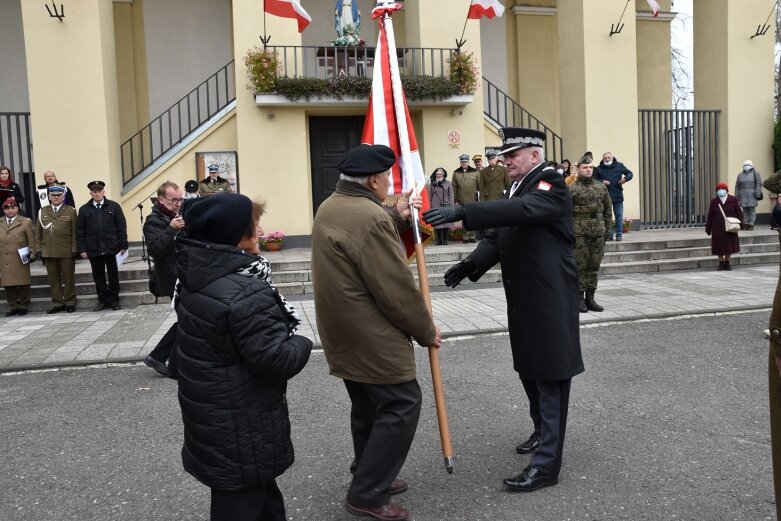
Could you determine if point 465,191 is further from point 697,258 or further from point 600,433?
point 600,433

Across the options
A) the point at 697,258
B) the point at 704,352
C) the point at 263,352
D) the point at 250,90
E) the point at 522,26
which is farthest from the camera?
the point at 522,26

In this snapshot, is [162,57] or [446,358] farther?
[162,57]

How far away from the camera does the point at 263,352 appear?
8.36 feet

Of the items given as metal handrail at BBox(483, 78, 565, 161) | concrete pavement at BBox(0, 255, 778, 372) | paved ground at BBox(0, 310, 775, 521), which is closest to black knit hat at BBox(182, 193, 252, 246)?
paved ground at BBox(0, 310, 775, 521)

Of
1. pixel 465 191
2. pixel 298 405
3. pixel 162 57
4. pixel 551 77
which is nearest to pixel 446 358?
pixel 298 405

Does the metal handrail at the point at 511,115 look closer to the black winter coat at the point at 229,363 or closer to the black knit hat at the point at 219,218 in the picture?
the black knit hat at the point at 219,218

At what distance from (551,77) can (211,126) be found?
10.2m

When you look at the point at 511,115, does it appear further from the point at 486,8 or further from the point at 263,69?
the point at 263,69

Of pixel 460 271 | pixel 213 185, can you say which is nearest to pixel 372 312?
pixel 460 271

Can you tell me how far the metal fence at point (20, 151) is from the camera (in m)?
14.1

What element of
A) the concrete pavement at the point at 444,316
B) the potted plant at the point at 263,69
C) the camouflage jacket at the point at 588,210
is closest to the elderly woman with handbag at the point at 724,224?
the concrete pavement at the point at 444,316

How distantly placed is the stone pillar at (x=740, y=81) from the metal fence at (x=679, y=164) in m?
0.31

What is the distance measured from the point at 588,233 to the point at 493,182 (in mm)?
5718

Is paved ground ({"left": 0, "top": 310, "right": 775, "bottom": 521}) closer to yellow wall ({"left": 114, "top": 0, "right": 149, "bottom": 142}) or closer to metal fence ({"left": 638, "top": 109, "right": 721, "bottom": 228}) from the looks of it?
yellow wall ({"left": 114, "top": 0, "right": 149, "bottom": 142})
